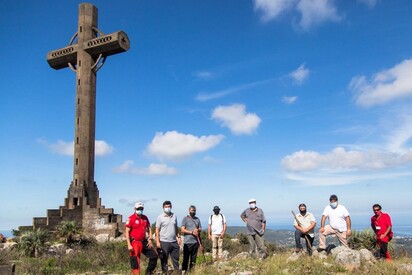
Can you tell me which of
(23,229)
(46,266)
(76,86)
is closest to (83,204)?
(23,229)

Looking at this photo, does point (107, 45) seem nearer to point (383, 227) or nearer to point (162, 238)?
point (162, 238)

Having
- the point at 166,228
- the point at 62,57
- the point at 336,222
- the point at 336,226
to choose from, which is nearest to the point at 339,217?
the point at 336,222

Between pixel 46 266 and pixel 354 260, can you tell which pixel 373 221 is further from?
pixel 46 266

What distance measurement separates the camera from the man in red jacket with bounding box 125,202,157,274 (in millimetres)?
9742

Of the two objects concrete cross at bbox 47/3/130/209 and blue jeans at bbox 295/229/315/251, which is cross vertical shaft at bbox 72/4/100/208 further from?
blue jeans at bbox 295/229/315/251

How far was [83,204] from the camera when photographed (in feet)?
84.4

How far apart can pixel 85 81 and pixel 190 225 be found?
63.4 feet

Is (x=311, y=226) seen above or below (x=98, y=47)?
below

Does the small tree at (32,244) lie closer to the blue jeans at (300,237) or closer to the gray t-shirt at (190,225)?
the gray t-shirt at (190,225)

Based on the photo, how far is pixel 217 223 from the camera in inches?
516

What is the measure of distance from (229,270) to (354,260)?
10.7 feet

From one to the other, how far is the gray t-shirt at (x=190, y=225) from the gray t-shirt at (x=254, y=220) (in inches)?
86.1

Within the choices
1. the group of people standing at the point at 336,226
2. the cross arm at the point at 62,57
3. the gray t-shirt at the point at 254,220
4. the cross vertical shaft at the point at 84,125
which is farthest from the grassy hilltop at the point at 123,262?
the cross arm at the point at 62,57

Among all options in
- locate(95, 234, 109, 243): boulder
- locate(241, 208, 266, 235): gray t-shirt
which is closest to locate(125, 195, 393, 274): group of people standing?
locate(241, 208, 266, 235): gray t-shirt
